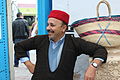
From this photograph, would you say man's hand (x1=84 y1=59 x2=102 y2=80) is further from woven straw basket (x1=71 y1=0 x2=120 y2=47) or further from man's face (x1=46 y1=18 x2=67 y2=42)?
man's face (x1=46 y1=18 x2=67 y2=42)

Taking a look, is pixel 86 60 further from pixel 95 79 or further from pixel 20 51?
pixel 20 51

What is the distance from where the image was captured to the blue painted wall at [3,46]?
9.21 feet

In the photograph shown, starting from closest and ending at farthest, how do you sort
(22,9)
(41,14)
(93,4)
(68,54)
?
(68,54), (93,4), (41,14), (22,9)

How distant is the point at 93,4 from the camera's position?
2.51 meters

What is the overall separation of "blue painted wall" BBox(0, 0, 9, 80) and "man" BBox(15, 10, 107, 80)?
89cm

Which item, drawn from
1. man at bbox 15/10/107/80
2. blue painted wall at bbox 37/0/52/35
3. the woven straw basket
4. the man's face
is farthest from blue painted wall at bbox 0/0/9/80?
the woven straw basket

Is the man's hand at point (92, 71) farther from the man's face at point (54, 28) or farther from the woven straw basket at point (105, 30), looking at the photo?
the man's face at point (54, 28)

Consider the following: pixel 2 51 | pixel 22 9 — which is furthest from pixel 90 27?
pixel 22 9

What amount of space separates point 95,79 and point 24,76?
362 cm

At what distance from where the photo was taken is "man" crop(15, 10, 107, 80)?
1.88 metres

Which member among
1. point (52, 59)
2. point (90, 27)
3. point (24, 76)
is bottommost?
point (24, 76)

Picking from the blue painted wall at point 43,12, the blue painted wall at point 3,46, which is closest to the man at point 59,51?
the blue painted wall at point 43,12

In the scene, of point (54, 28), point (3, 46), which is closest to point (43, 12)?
point (3, 46)

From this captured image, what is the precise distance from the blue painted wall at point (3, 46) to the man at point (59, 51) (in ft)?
2.92
